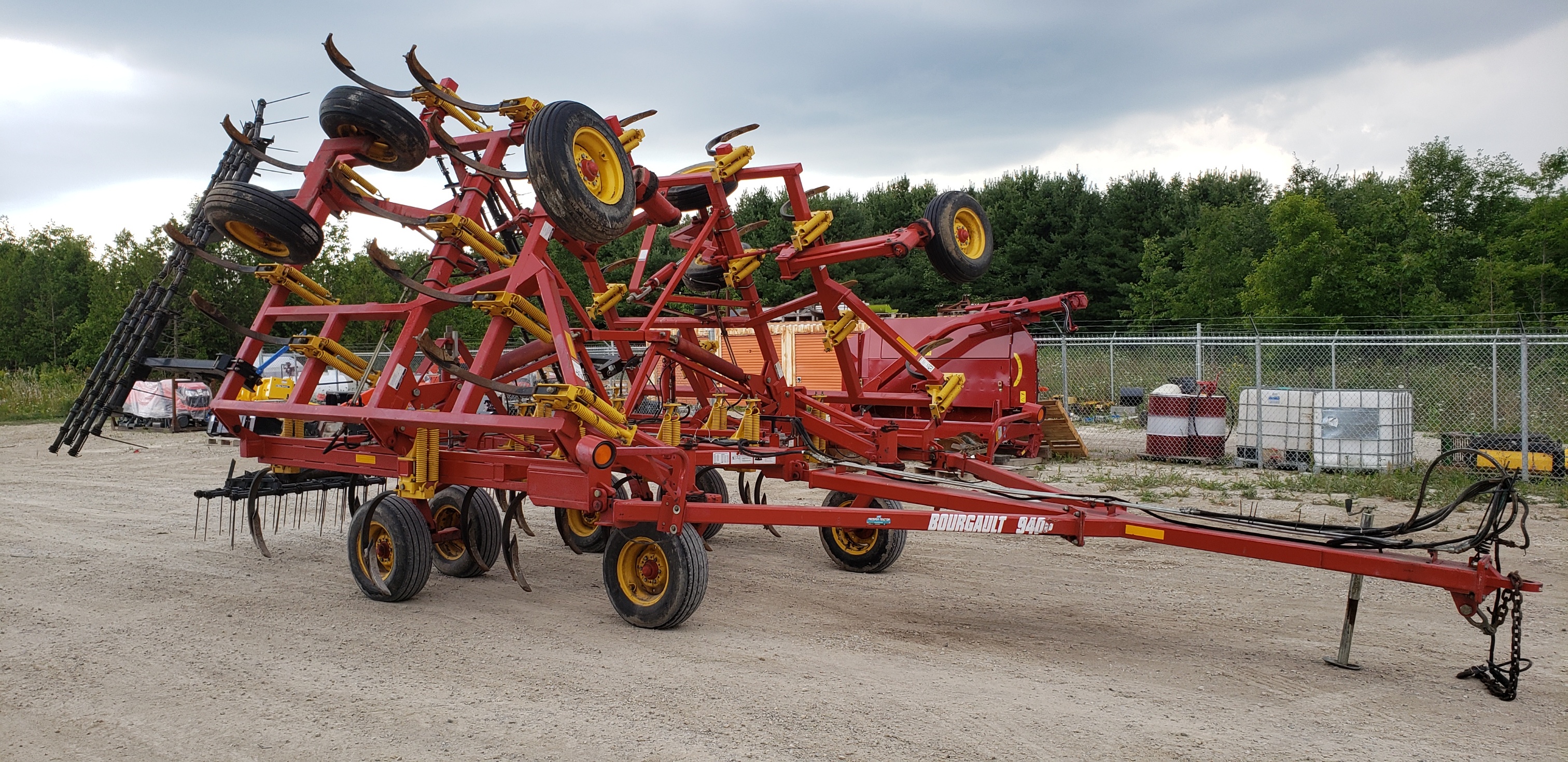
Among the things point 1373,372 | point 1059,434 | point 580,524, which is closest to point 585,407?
point 580,524

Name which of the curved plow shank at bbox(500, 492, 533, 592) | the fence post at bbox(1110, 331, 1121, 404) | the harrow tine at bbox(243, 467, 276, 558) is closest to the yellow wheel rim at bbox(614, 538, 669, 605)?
the curved plow shank at bbox(500, 492, 533, 592)

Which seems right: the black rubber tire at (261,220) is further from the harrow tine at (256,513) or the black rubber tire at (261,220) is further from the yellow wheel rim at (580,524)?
the yellow wheel rim at (580,524)

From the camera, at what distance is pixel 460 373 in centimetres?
518

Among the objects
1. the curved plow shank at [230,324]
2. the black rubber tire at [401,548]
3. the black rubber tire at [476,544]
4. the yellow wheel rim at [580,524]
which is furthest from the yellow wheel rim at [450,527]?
the curved plow shank at [230,324]

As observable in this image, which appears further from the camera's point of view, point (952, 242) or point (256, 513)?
point (952, 242)

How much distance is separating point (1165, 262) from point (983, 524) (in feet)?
107

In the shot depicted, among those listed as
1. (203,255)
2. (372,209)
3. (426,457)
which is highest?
(372,209)

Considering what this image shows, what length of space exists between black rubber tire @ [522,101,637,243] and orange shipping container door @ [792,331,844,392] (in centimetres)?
1555

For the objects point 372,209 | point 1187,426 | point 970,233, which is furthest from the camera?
point 1187,426

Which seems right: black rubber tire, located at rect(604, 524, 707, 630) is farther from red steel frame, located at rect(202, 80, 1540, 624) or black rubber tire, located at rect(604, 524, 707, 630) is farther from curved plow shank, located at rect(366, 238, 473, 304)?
curved plow shank, located at rect(366, 238, 473, 304)

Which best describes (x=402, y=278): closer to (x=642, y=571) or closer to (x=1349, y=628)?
(x=642, y=571)

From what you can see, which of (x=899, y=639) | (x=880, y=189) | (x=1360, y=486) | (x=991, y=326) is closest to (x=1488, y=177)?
(x=880, y=189)

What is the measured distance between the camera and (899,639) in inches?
201

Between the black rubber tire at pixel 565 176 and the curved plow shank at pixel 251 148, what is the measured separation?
2247 millimetres
